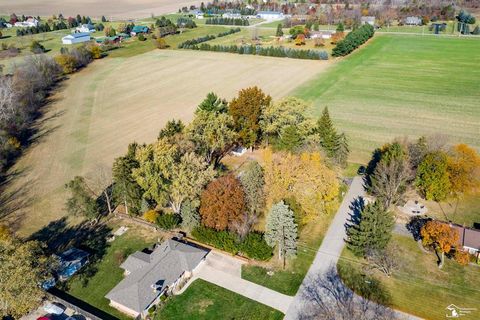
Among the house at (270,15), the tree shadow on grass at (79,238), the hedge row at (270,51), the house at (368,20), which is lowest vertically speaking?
the tree shadow on grass at (79,238)

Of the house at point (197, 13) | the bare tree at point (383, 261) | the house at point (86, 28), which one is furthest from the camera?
the house at point (197, 13)

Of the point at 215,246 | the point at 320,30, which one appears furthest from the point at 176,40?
the point at 215,246

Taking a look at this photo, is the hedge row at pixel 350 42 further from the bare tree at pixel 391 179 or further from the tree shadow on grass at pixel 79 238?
the tree shadow on grass at pixel 79 238

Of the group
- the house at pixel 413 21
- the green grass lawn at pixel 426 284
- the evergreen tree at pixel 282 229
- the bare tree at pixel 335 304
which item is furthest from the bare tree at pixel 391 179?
the house at pixel 413 21

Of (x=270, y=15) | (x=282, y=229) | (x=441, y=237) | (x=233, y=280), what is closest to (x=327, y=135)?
(x=282, y=229)

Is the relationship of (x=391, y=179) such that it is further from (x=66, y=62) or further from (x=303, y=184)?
(x=66, y=62)

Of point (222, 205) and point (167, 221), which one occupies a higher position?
point (222, 205)
